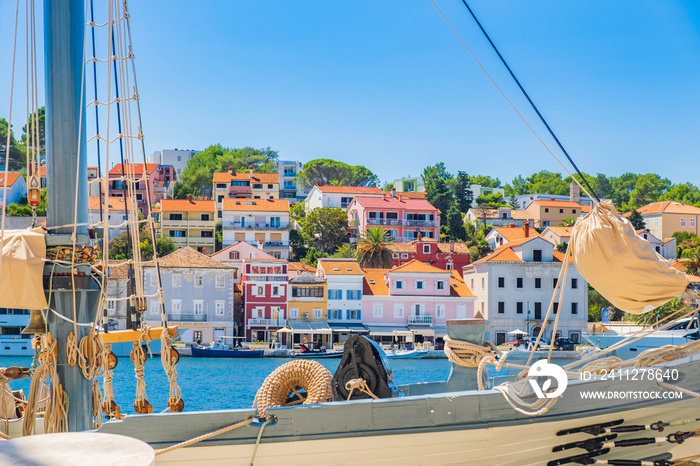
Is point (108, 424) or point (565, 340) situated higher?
point (108, 424)

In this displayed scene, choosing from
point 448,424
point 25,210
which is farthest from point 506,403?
point 25,210

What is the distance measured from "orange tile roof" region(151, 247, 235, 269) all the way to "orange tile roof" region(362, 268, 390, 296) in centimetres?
1007

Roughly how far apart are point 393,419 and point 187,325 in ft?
158

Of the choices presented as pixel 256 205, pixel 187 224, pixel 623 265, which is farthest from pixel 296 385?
pixel 187 224

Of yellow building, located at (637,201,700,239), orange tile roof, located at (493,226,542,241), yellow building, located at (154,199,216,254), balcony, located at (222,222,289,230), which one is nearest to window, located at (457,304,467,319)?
orange tile roof, located at (493,226,542,241)

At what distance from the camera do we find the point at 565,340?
54.1 m

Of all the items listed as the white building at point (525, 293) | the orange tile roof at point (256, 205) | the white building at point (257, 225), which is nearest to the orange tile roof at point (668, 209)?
the white building at point (525, 293)

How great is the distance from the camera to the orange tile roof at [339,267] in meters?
55.0

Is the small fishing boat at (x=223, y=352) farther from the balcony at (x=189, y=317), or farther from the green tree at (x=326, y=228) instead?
the green tree at (x=326, y=228)

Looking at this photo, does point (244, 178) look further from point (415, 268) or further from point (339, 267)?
point (415, 268)

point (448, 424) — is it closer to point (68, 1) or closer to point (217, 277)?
point (68, 1)

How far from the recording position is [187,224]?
69.8m

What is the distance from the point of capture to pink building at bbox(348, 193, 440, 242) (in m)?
71.9

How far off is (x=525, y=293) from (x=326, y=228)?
22001mm
